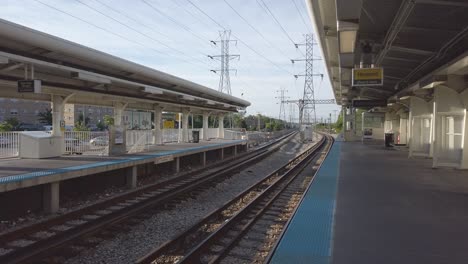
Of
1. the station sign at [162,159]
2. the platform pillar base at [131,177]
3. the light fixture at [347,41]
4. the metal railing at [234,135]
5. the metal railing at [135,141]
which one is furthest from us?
the metal railing at [234,135]

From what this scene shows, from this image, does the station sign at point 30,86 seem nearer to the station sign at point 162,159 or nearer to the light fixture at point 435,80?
the station sign at point 162,159

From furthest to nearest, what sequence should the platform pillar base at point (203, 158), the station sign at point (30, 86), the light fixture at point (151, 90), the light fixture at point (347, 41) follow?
the platform pillar base at point (203, 158) → the light fixture at point (151, 90) → the light fixture at point (347, 41) → the station sign at point (30, 86)

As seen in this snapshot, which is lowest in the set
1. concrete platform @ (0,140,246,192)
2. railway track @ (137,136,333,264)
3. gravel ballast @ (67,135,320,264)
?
gravel ballast @ (67,135,320,264)

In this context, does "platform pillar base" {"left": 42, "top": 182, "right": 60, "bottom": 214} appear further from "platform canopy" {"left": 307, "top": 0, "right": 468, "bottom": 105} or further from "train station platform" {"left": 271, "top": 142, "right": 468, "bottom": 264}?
"platform canopy" {"left": 307, "top": 0, "right": 468, "bottom": 105}

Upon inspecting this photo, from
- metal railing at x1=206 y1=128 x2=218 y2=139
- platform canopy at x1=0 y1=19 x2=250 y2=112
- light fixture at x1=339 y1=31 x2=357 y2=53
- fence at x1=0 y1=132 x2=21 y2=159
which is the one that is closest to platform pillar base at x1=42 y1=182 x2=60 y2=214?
platform canopy at x1=0 y1=19 x2=250 y2=112

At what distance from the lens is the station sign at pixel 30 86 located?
1005cm

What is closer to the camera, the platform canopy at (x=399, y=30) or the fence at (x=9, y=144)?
the platform canopy at (x=399, y=30)

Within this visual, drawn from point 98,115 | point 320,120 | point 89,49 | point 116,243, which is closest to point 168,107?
point 89,49

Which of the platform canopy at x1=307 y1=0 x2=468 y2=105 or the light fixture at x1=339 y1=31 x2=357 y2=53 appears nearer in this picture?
the platform canopy at x1=307 y1=0 x2=468 y2=105

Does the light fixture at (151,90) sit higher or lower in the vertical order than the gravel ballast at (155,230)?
higher

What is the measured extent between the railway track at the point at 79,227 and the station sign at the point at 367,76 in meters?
6.65

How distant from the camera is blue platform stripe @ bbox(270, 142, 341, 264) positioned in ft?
17.0

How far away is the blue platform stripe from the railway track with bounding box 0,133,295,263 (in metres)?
3.57

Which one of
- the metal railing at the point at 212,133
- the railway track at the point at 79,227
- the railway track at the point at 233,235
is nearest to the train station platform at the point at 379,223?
the railway track at the point at 233,235
